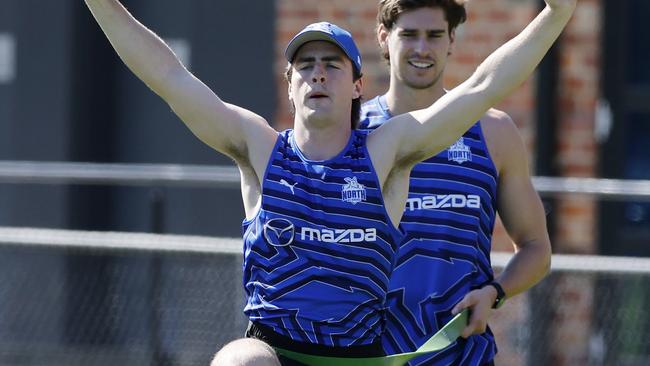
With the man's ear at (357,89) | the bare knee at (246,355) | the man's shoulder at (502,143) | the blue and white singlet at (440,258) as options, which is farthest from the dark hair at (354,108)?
the bare knee at (246,355)

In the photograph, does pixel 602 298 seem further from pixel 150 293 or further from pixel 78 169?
pixel 78 169

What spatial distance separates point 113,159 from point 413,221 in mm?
5165

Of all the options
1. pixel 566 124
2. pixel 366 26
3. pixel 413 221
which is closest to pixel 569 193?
pixel 566 124

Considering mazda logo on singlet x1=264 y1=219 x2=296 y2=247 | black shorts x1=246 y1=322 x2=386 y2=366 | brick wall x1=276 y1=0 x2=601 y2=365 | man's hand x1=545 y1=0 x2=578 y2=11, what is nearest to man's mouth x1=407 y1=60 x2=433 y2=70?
man's hand x1=545 y1=0 x2=578 y2=11

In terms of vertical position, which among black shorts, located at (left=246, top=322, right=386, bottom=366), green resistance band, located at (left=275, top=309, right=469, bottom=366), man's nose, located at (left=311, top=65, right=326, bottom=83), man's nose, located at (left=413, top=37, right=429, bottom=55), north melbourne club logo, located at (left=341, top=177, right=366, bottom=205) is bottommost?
green resistance band, located at (left=275, top=309, right=469, bottom=366)

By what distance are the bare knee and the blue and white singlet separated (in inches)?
41.5

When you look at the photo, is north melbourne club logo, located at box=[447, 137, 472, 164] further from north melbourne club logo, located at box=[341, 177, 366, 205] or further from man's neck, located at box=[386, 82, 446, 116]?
north melbourne club logo, located at box=[341, 177, 366, 205]

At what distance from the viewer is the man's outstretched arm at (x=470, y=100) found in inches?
183

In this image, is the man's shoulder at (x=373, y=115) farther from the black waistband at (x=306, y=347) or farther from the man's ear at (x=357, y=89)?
the black waistband at (x=306, y=347)

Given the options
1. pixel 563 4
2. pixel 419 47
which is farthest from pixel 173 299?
pixel 563 4

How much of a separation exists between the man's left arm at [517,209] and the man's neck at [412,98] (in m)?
0.21

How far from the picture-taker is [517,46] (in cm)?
468

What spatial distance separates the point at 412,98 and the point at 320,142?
2.81 feet

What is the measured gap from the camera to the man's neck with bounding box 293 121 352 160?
15.4 ft
